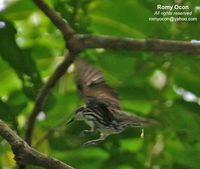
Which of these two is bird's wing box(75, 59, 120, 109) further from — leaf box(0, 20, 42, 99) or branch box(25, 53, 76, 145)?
leaf box(0, 20, 42, 99)

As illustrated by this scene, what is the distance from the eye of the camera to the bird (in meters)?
1.29

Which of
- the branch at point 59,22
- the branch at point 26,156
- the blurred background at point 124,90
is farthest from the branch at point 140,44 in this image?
the branch at point 26,156

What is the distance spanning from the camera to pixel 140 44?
151 cm

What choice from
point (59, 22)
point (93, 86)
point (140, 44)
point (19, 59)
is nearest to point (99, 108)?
point (93, 86)

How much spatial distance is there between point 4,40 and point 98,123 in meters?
0.52

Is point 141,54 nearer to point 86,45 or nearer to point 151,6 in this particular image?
point 151,6

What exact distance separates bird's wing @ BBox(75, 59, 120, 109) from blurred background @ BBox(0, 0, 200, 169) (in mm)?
298

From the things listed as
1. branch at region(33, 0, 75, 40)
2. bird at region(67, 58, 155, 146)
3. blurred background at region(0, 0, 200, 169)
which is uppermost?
branch at region(33, 0, 75, 40)

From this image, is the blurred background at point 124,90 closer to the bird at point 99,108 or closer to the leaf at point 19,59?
the leaf at point 19,59

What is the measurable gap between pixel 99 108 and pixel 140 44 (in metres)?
0.27

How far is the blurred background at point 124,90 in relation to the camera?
1726mm

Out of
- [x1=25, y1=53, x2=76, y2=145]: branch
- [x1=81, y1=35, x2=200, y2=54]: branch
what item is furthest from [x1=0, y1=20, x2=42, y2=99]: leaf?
[x1=81, y1=35, x2=200, y2=54]: branch

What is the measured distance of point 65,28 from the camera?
1602mm

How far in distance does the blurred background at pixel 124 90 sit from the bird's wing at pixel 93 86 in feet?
0.98
